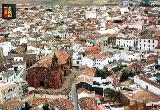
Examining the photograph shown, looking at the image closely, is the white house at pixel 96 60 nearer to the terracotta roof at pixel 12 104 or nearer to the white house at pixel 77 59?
the white house at pixel 77 59

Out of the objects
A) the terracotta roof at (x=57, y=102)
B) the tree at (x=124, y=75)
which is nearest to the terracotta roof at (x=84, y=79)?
A: the tree at (x=124, y=75)

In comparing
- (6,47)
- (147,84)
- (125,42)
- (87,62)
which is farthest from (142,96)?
(125,42)

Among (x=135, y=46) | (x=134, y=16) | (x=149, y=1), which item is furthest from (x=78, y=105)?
(x=149, y=1)

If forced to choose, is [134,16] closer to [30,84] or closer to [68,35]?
[68,35]

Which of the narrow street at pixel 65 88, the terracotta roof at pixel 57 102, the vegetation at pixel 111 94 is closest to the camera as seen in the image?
the terracotta roof at pixel 57 102

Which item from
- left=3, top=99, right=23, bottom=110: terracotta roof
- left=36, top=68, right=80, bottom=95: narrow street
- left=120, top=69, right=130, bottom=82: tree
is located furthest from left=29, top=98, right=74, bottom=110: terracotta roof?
left=120, top=69, right=130, bottom=82: tree

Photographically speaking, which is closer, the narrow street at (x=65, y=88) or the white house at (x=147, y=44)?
the narrow street at (x=65, y=88)

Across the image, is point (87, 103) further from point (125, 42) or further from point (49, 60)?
point (125, 42)

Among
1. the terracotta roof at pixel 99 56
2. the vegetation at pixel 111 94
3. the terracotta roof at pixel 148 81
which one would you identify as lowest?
the vegetation at pixel 111 94
